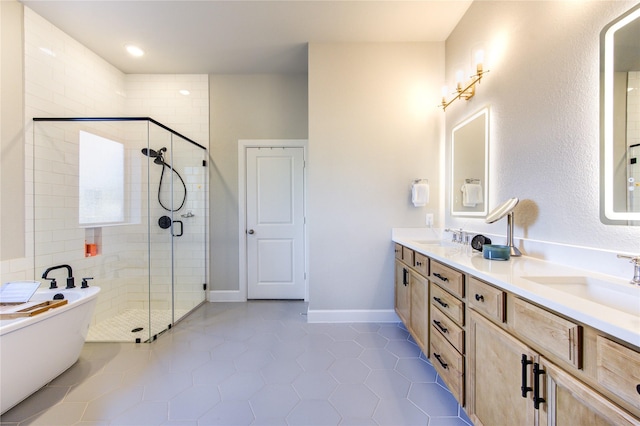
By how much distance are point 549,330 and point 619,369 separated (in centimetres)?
21

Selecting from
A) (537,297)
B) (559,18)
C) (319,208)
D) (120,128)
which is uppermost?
(559,18)

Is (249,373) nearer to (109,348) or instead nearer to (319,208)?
(109,348)

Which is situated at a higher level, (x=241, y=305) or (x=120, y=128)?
(x=120, y=128)

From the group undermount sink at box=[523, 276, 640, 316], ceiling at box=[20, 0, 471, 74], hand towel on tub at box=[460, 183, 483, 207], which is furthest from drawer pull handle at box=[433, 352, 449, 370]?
ceiling at box=[20, 0, 471, 74]

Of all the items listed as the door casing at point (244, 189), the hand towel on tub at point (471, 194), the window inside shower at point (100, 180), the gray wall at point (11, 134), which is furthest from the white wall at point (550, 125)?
the gray wall at point (11, 134)

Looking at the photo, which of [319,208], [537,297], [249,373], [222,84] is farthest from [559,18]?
[222,84]

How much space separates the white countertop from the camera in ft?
2.23

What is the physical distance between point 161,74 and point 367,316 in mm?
3879

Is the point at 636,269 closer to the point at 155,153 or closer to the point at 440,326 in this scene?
the point at 440,326

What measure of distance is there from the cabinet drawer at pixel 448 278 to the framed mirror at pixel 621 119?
68 cm

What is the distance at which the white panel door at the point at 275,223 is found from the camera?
3.41 metres

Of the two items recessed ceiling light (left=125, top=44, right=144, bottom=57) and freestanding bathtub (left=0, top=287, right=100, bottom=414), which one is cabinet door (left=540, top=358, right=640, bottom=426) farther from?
recessed ceiling light (left=125, top=44, right=144, bottom=57)

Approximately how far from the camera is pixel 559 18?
1.40m

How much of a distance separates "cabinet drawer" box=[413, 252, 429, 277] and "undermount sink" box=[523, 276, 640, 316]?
765mm
